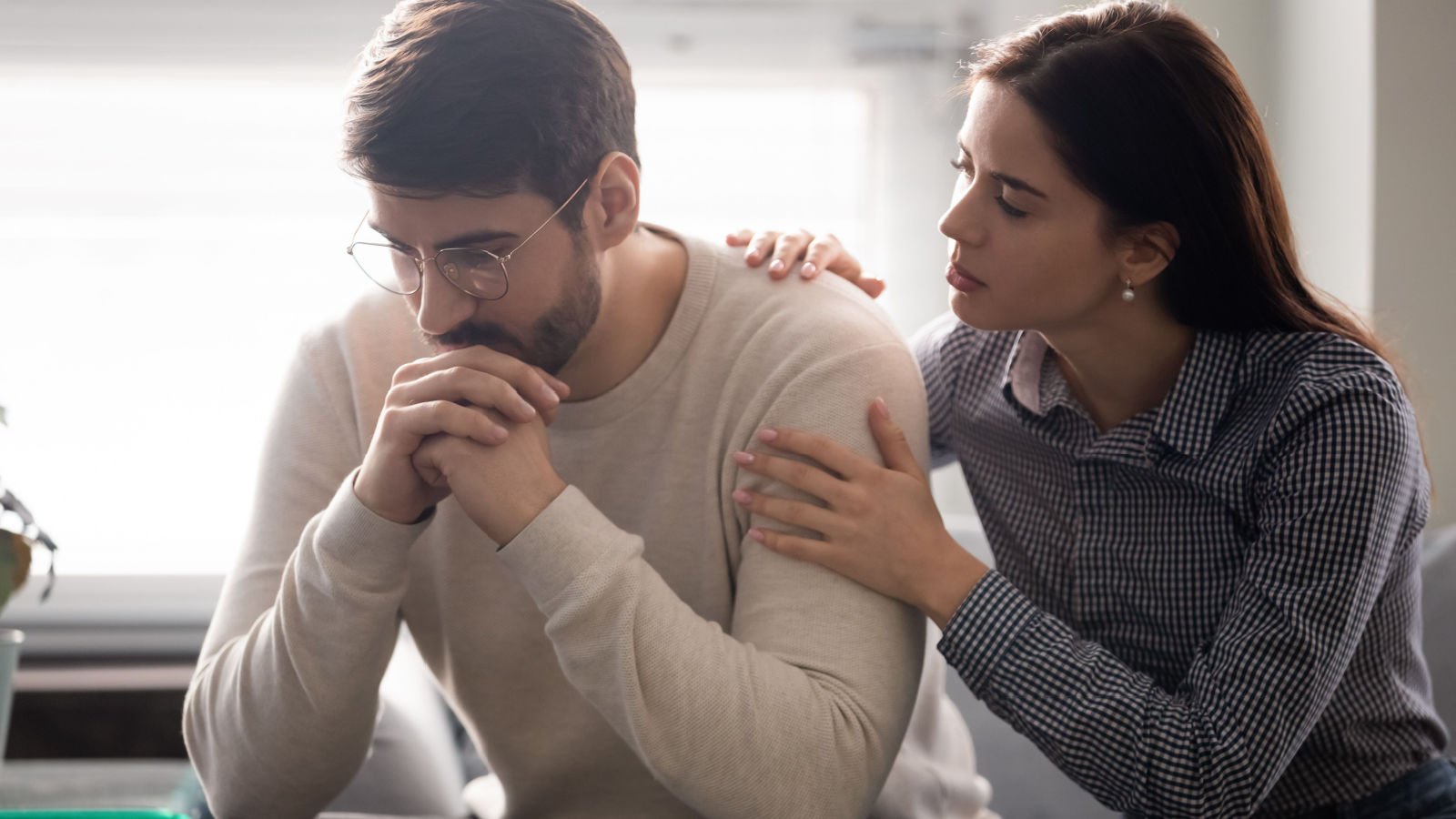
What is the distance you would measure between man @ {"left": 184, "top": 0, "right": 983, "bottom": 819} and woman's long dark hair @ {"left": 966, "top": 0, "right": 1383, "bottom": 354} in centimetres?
28

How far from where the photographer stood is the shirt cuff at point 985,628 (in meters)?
1.23

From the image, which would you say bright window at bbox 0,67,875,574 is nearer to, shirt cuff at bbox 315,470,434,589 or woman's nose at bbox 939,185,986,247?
woman's nose at bbox 939,185,986,247

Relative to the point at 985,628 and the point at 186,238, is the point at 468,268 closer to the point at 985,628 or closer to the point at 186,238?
the point at 985,628

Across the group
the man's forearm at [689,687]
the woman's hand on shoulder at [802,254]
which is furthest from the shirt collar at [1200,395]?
the man's forearm at [689,687]

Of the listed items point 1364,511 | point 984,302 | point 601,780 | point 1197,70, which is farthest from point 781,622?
point 1197,70

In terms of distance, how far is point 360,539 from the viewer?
1.13m

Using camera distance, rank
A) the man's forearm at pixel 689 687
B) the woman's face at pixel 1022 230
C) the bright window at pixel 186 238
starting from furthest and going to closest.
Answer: the bright window at pixel 186 238
the woman's face at pixel 1022 230
the man's forearm at pixel 689 687

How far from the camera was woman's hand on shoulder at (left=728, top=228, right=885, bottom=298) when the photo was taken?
53.8 inches

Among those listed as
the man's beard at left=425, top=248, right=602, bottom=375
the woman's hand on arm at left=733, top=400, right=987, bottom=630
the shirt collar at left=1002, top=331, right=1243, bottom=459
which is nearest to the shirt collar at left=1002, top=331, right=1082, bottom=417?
the shirt collar at left=1002, top=331, right=1243, bottom=459

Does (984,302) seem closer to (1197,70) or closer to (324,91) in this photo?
(1197,70)

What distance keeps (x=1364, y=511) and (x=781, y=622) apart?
1.81ft

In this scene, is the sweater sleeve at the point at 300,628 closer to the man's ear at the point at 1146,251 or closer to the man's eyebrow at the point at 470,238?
the man's eyebrow at the point at 470,238

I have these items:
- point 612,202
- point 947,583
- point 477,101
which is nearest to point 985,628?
point 947,583

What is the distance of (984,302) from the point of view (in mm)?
1333
